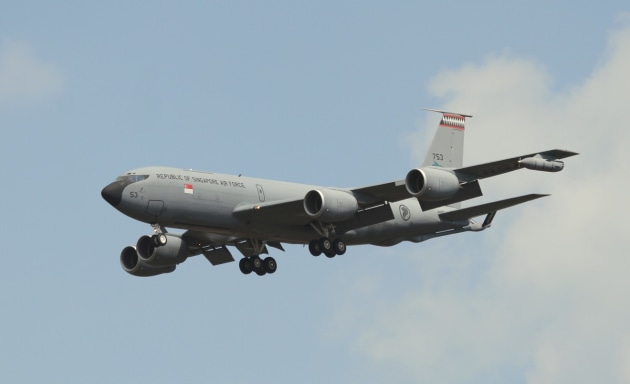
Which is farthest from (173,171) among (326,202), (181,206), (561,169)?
(561,169)

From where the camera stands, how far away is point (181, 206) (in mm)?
67938

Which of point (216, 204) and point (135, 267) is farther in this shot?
point (135, 267)

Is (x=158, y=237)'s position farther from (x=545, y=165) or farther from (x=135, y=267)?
(x=545, y=165)

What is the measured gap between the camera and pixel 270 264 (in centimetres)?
7369

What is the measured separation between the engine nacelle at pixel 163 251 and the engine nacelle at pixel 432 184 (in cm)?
1278

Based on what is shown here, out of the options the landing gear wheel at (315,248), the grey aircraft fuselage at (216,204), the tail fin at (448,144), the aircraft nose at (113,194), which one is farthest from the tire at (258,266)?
the tail fin at (448,144)

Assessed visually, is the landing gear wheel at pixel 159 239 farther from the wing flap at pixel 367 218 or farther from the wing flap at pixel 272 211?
the wing flap at pixel 367 218

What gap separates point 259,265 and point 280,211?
15.8 feet

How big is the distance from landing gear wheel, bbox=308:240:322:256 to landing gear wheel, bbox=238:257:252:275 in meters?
3.77

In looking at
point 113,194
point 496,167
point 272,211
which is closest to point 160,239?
point 113,194

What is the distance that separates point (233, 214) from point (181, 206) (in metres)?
2.62

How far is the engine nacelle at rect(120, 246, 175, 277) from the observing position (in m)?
76.1

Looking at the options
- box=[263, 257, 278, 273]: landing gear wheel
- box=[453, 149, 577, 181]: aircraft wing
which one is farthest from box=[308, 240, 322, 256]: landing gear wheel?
box=[453, 149, 577, 181]: aircraft wing

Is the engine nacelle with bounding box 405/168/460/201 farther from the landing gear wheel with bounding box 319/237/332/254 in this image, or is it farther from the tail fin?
the tail fin
